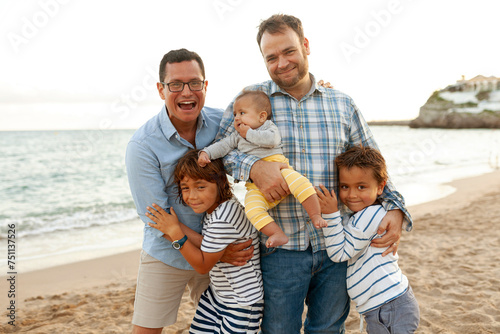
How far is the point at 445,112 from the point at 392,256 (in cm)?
6678

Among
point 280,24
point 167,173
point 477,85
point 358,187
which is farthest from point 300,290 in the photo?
point 477,85

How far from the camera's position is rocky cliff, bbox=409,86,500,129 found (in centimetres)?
5472

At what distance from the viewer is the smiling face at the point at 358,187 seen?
238 cm

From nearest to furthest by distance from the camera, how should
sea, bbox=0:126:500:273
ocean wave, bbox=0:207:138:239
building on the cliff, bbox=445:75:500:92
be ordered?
sea, bbox=0:126:500:273
ocean wave, bbox=0:207:138:239
building on the cliff, bbox=445:75:500:92

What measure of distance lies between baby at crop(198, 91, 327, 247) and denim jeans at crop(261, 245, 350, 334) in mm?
249

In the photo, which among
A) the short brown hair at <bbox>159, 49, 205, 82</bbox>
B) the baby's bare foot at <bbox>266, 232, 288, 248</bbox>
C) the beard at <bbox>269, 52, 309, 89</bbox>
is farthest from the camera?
the short brown hair at <bbox>159, 49, 205, 82</bbox>

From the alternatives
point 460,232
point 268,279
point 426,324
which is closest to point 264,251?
point 268,279

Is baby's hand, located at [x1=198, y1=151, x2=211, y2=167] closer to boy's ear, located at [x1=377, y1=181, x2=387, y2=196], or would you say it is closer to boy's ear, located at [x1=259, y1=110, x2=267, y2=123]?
boy's ear, located at [x1=259, y1=110, x2=267, y2=123]

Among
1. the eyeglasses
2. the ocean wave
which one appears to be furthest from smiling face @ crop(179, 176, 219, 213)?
the ocean wave

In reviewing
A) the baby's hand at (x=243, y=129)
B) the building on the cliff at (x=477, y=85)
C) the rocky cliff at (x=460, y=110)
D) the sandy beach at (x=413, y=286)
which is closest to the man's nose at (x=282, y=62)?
the baby's hand at (x=243, y=129)

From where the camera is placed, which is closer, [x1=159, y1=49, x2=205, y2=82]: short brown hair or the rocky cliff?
[x1=159, y1=49, x2=205, y2=82]: short brown hair

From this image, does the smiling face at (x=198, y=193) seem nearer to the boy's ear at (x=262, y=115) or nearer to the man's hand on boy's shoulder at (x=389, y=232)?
the boy's ear at (x=262, y=115)

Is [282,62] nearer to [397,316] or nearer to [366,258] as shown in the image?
[366,258]

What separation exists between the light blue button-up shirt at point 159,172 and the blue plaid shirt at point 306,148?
346mm
